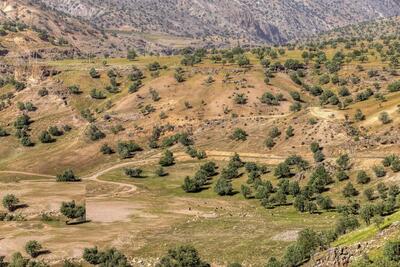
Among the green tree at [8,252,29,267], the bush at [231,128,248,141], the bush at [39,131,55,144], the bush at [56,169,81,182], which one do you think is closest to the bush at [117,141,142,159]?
the bush at [56,169,81,182]

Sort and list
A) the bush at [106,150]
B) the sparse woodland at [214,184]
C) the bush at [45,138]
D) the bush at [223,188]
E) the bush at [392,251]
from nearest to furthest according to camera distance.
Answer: the bush at [392,251], the sparse woodland at [214,184], the bush at [223,188], the bush at [106,150], the bush at [45,138]

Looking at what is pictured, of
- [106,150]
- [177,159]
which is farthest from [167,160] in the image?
[106,150]

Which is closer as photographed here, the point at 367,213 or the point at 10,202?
the point at 367,213

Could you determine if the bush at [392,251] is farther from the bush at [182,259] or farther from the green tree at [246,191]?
the green tree at [246,191]

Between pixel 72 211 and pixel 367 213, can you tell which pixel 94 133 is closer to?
pixel 72 211

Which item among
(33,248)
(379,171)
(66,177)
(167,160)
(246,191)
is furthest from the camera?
(167,160)

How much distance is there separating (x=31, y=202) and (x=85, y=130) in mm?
66535

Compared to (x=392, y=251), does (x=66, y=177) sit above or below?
above

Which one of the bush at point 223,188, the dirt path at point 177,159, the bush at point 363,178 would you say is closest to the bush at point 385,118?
the dirt path at point 177,159

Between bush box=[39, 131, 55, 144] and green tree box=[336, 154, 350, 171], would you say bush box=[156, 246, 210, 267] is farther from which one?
bush box=[39, 131, 55, 144]

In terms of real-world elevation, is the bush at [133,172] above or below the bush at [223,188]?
above

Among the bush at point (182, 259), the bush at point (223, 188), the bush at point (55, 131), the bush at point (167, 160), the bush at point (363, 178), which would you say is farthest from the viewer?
the bush at point (55, 131)

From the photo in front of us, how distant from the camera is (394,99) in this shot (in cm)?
16638

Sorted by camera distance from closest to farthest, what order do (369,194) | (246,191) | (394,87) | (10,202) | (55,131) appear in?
(369,194)
(10,202)
(246,191)
(394,87)
(55,131)
